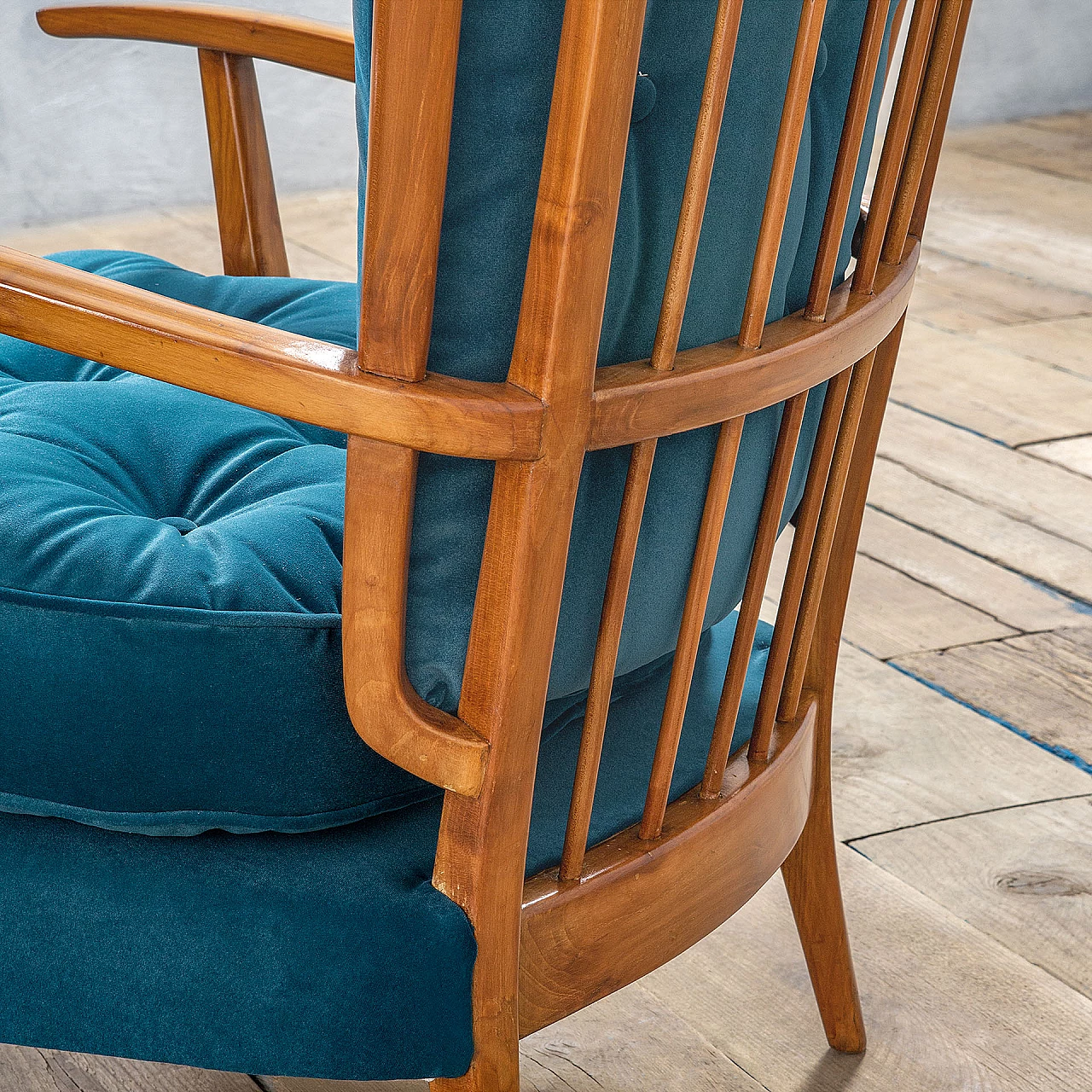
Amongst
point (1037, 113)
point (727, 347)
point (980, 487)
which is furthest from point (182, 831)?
point (1037, 113)

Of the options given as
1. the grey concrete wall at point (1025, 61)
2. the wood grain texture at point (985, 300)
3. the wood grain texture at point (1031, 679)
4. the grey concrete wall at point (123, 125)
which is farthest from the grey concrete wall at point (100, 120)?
the wood grain texture at point (1031, 679)

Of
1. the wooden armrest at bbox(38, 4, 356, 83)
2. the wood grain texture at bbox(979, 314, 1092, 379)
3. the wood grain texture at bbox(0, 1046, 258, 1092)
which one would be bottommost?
the wood grain texture at bbox(0, 1046, 258, 1092)

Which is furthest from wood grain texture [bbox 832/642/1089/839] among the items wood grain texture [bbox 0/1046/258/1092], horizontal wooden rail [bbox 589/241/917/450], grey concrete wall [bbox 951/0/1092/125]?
grey concrete wall [bbox 951/0/1092/125]

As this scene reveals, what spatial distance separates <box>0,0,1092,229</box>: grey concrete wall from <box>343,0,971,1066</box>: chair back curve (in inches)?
102

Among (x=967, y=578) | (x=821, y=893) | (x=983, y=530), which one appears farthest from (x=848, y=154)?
(x=983, y=530)

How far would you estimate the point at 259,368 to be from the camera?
531 mm

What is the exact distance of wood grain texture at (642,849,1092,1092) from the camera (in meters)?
0.99

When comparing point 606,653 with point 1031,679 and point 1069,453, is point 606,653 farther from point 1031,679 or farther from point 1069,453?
point 1069,453

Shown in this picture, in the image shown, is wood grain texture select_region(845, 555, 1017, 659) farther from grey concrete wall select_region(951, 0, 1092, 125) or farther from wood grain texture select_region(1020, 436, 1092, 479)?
grey concrete wall select_region(951, 0, 1092, 125)

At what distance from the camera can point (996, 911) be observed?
1151 millimetres

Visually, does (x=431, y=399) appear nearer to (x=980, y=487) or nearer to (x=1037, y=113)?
(x=980, y=487)

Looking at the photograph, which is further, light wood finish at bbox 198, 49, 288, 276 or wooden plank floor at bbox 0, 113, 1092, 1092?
light wood finish at bbox 198, 49, 288, 276

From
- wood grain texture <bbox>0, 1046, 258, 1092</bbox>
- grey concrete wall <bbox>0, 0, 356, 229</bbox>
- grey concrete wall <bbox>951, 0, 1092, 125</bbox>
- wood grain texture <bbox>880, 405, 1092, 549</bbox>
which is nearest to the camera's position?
wood grain texture <bbox>0, 1046, 258, 1092</bbox>

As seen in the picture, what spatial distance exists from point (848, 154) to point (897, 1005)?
2.28 feet
